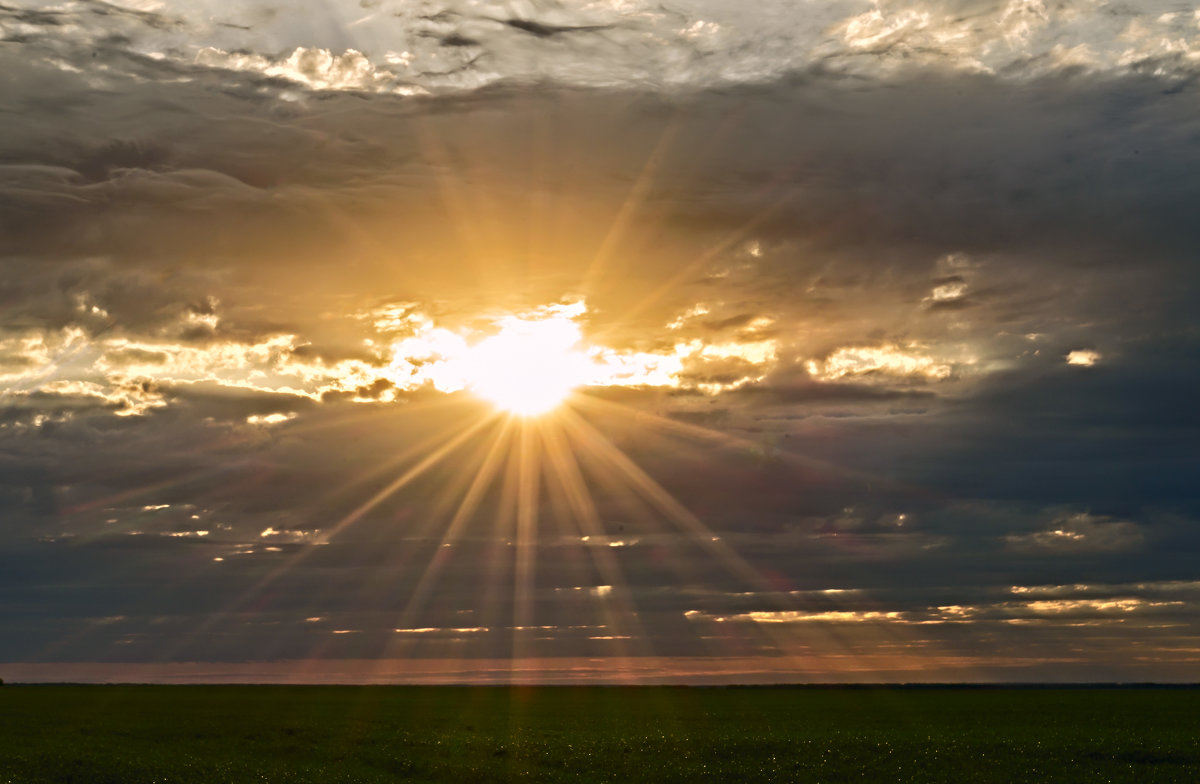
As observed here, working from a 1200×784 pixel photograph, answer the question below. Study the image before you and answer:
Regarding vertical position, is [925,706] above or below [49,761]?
below

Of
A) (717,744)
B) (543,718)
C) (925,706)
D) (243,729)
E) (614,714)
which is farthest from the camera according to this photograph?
(925,706)

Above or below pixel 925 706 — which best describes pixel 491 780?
above

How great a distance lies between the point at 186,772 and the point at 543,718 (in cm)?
3744

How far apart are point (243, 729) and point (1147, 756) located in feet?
168

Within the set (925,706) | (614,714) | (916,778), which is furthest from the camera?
(925,706)

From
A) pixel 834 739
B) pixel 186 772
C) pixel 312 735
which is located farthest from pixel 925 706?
pixel 186 772

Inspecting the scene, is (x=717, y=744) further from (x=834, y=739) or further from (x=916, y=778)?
(x=916, y=778)

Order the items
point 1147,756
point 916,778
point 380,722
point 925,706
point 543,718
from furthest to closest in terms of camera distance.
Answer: point 925,706, point 543,718, point 380,722, point 1147,756, point 916,778

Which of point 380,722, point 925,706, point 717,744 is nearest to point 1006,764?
point 717,744

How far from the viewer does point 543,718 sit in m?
77.8

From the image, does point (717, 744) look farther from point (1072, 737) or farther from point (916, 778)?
point (1072, 737)

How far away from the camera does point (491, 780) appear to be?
144 feet

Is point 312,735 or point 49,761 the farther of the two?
point 312,735

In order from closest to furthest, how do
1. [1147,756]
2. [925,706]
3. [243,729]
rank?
Answer: [1147,756] → [243,729] → [925,706]
